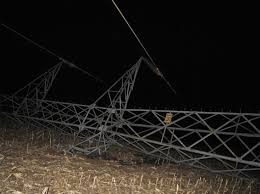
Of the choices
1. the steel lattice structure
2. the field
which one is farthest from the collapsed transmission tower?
the field

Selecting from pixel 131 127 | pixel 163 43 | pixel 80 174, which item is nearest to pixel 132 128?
pixel 131 127

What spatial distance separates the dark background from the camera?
6.38 meters

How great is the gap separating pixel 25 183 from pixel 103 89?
14.8m

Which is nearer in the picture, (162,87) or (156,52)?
(156,52)

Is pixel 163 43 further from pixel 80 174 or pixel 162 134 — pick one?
pixel 80 174

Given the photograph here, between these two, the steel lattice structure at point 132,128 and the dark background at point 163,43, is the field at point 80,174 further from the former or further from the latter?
the dark background at point 163,43

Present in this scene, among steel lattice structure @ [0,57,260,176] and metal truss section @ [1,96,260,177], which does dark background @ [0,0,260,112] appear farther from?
metal truss section @ [1,96,260,177]

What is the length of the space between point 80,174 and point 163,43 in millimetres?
4619

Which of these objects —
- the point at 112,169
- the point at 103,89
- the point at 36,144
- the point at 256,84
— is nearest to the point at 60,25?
the point at 36,144

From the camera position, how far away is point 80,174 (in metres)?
8.32

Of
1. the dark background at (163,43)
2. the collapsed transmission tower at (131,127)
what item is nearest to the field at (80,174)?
the collapsed transmission tower at (131,127)

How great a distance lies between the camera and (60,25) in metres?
10.5

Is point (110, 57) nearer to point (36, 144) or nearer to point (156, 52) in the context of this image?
point (156, 52)

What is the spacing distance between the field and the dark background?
12.3ft
